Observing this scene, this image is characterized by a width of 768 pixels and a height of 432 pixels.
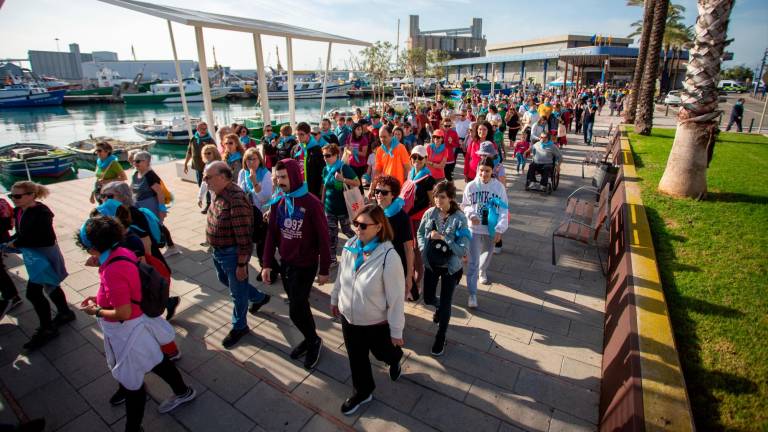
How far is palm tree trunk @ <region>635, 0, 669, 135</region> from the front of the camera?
1413 centimetres

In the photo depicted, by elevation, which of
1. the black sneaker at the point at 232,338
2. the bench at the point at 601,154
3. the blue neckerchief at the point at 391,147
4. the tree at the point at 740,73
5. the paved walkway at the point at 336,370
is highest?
the tree at the point at 740,73

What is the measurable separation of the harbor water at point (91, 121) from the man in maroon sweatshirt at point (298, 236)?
858 inches

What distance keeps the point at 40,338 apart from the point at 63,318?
34cm

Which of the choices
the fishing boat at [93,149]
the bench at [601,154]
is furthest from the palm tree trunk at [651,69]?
the fishing boat at [93,149]

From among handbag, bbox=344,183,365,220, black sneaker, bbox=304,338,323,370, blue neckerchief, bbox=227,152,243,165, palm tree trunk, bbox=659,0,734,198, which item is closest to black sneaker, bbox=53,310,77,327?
black sneaker, bbox=304,338,323,370

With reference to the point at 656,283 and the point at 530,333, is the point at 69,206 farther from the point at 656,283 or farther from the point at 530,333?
the point at 656,283

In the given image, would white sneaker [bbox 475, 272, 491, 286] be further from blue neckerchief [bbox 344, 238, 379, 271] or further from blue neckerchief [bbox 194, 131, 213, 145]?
blue neckerchief [bbox 194, 131, 213, 145]

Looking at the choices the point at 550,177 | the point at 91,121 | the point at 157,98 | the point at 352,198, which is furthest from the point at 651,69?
the point at 157,98

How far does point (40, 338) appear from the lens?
419 cm

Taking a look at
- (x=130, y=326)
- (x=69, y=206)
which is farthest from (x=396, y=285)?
(x=69, y=206)

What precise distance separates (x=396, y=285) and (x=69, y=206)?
31.3 feet

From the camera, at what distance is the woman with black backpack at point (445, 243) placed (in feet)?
12.2

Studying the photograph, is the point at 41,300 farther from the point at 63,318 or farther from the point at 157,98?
the point at 157,98

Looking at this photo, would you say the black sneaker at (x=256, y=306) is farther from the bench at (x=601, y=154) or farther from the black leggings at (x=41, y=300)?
the bench at (x=601, y=154)
